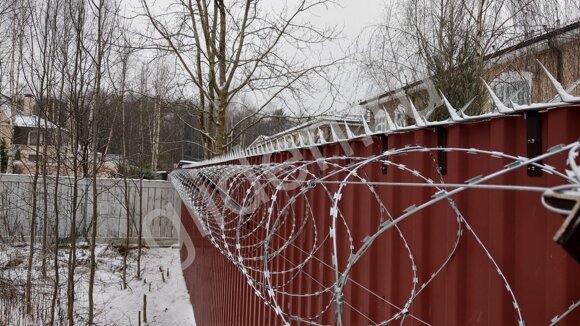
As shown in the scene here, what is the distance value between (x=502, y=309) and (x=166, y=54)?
12898 mm

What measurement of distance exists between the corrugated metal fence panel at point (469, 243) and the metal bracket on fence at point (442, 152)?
0.09ft

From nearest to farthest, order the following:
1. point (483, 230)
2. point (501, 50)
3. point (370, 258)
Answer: point (483, 230)
point (370, 258)
point (501, 50)

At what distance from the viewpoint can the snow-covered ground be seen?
8812mm

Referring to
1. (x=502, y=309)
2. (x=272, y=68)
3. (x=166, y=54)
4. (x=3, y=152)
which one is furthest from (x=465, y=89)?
(x=3, y=152)

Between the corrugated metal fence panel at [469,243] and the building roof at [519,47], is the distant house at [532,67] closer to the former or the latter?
the building roof at [519,47]

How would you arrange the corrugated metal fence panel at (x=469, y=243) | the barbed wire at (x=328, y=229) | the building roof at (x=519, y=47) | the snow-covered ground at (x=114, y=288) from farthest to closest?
the snow-covered ground at (x=114, y=288) < the building roof at (x=519, y=47) < the barbed wire at (x=328, y=229) < the corrugated metal fence panel at (x=469, y=243)

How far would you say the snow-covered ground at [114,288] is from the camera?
881 centimetres

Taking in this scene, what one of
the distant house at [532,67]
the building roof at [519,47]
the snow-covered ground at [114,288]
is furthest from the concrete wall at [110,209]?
the distant house at [532,67]

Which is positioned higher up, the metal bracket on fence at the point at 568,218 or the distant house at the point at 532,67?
the distant house at the point at 532,67

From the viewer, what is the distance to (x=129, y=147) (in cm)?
1445

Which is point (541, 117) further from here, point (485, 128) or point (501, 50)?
point (501, 50)

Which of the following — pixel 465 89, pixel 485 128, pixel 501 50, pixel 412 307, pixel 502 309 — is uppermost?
pixel 501 50

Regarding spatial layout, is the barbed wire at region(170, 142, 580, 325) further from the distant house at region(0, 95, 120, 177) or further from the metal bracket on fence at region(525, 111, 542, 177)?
the distant house at region(0, 95, 120, 177)

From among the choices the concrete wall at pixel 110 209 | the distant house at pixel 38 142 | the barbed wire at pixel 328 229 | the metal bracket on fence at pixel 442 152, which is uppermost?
the distant house at pixel 38 142
